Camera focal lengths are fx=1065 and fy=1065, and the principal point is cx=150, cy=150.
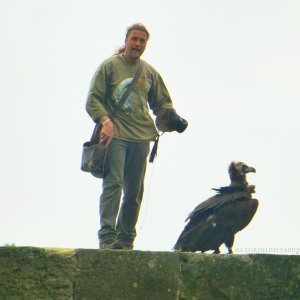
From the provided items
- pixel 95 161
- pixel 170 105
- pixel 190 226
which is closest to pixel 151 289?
pixel 95 161

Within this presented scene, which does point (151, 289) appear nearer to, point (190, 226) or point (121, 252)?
point (121, 252)

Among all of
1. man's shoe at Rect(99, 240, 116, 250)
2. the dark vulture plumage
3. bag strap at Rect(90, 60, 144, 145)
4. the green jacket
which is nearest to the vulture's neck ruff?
the dark vulture plumage

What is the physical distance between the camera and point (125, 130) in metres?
10.1

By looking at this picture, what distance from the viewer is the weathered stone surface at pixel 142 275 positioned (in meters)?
8.46

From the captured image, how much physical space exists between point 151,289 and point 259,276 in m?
1.00

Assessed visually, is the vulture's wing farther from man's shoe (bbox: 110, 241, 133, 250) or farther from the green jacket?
man's shoe (bbox: 110, 241, 133, 250)

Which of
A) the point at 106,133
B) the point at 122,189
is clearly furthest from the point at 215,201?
the point at 106,133

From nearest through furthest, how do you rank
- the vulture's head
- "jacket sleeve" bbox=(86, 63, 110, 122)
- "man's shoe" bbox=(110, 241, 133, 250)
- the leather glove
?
"man's shoe" bbox=(110, 241, 133, 250), "jacket sleeve" bbox=(86, 63, 110, 122), the leather glove, the vulture's head

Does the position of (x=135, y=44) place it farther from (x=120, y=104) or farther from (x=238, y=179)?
(x=238, y=179)

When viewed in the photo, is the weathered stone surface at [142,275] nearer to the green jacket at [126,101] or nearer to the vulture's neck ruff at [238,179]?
the green jacket at [126,101]

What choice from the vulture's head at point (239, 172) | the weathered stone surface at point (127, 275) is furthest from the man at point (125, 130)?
the vulture's head at point (239, 172)

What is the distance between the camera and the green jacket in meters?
10.1

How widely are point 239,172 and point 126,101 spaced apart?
3.53 metres

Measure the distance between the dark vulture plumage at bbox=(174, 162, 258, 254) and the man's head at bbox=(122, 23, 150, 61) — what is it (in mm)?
2801
